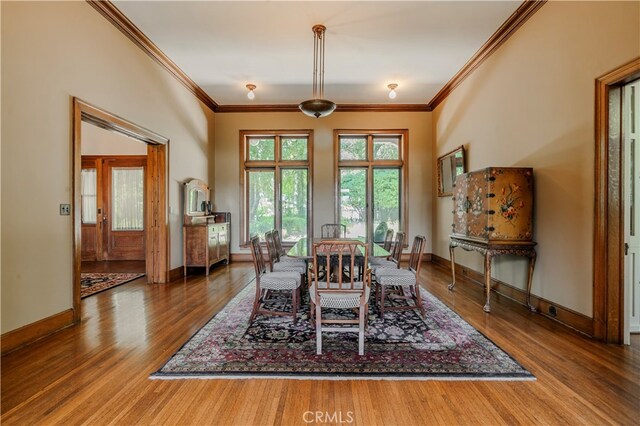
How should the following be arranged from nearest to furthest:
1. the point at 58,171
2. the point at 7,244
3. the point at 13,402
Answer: the point at 13,402 < the point at 7,244 < the point at 58,171

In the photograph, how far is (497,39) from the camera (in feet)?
13.0

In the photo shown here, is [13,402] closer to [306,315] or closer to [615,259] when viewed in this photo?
[306,315]

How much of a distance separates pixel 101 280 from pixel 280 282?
145 inches

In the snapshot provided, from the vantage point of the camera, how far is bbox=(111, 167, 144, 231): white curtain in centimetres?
667

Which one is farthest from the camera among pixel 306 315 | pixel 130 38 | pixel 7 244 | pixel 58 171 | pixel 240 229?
pixel 240 229

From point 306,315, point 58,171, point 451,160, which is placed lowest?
point 306,315

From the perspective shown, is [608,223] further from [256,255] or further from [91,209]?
[91,209]

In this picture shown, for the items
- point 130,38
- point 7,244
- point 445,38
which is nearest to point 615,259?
point 445,38

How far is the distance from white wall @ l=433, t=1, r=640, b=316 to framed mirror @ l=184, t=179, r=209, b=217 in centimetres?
494

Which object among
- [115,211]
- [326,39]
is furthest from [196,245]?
[326,39]

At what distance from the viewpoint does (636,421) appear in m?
1.61

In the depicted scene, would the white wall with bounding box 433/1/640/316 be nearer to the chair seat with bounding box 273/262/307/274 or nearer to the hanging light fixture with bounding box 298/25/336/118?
the hanging light fixture with bounding box 298/25/336/118

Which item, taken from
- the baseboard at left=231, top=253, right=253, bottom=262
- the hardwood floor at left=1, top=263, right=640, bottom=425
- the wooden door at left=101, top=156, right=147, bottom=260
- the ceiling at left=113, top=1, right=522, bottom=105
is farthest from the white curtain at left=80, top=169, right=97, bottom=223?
the hardwood floor at left=1, top=263, right=640, bottom=425

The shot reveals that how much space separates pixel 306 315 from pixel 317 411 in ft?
5.15
